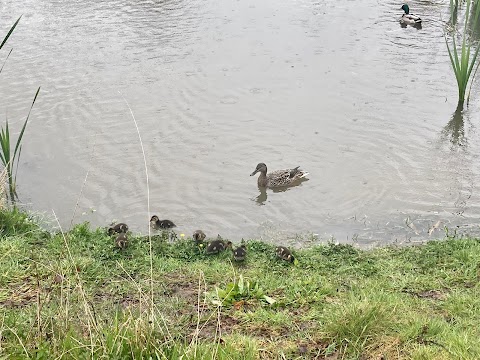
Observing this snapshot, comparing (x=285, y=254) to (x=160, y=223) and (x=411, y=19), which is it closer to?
(x=160, y=223)

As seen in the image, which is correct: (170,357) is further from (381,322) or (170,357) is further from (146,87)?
(146,87)

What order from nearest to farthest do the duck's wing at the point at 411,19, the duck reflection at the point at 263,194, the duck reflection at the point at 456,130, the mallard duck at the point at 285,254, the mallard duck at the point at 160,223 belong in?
the mallard duck at the point at 285,254, the mallard duck at the point at 160,223, the duck reflection at the point at 263,194, the duck reflection at the point at 456,130, the duck's wing at the point at 411,19

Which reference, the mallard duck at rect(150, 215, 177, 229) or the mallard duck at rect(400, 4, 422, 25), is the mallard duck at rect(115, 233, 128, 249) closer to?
the mallard duck at rect(150, 215, 177, 229)

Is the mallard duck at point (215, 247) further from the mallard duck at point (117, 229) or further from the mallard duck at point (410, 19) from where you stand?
the mallard duck at point (410, 19)

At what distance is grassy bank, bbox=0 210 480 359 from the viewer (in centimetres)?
349

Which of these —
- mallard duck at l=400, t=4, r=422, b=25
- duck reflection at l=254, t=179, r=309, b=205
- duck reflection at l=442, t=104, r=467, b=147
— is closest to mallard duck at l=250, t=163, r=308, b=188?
duck reflection at l=254, t=179, r=309, b=205

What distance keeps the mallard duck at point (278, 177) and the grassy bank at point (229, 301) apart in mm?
2062

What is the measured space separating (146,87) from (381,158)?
4.92m

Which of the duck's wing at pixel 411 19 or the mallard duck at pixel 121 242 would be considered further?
the duck's wing at pixel 411 19

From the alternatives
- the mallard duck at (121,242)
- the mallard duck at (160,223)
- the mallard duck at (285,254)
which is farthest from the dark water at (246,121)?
the mallard duck at (121,242)

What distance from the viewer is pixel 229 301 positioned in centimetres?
499

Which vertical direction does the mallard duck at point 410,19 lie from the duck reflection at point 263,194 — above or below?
above

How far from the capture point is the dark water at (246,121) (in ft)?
27.5

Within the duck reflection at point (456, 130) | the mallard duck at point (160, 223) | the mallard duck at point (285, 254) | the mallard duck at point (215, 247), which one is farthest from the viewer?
the duck reflection at point (456, 130)
